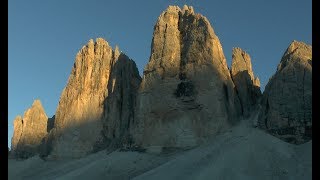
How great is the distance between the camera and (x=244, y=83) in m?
112

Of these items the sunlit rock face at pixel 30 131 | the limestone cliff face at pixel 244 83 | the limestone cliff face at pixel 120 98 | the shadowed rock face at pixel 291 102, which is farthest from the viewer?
the sunlit rock face at pixel 30 131

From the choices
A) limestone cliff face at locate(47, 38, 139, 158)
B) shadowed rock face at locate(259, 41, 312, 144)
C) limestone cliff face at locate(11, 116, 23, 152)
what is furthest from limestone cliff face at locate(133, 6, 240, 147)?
limestone cliff face at locate(11, 116, 23, 152)

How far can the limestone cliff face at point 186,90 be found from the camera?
10188cm

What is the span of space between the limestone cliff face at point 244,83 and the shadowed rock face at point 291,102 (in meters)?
8.99

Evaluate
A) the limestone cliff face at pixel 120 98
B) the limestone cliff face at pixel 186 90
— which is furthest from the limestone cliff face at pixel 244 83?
the limestone cliff face at pixel 120 98

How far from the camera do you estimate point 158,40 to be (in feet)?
373

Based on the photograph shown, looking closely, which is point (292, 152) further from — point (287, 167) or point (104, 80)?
point (104, 80)

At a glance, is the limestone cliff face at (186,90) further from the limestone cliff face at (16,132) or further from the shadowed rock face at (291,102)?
the limestone cliff face at (16,132)

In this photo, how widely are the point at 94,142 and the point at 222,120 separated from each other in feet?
109

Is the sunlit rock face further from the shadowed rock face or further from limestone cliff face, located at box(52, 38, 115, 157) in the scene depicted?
the shadowed rock face

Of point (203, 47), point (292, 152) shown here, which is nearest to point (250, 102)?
point (203, 47)

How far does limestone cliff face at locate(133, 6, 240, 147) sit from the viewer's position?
102 metres

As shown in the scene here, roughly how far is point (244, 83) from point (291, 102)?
17476mm

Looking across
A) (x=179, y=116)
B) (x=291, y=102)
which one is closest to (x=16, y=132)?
(x=179, y=116)
